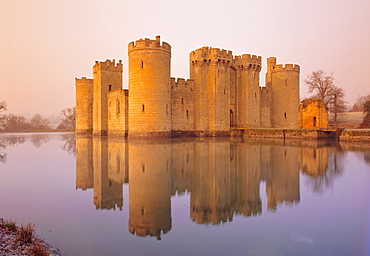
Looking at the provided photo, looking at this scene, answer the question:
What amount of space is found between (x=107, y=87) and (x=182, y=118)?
845cm

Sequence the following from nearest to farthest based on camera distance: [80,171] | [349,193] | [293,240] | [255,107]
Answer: [293,240], [349,193], [80,171], [255,107]

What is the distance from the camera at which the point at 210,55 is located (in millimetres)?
23812

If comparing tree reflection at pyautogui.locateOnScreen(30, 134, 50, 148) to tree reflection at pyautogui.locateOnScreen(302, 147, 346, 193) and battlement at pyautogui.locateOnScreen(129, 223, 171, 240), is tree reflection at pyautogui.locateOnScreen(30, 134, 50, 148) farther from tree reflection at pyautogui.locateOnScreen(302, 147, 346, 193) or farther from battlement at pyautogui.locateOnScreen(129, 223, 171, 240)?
battlement at pyautogui.locateOnScreen(129, 223, 171, 240)

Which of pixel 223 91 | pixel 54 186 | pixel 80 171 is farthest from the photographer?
pixel 223 91

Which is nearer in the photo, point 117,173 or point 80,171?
point 117,173

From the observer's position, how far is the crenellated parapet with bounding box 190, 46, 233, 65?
77.7 ft

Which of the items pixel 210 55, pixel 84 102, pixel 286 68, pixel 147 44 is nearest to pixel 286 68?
pixel 286 68

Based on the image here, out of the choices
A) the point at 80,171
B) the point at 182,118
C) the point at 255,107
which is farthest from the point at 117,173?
the point at 255,107

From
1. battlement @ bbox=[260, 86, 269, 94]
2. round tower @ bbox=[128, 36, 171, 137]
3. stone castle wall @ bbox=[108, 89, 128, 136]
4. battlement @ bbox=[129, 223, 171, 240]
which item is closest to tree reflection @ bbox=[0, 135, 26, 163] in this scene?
stone castle wall @ bbox=[108, 89, 128, 136]

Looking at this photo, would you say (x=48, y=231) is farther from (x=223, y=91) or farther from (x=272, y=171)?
(x=223, y=91)

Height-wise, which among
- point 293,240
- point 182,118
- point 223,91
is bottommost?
point 293,240

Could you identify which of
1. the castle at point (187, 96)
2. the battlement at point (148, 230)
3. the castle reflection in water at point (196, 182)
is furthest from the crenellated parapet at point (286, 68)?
the battlement at point (148, 230)

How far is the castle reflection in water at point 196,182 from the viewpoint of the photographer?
5113 millimetres

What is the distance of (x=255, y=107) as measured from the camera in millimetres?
26641
